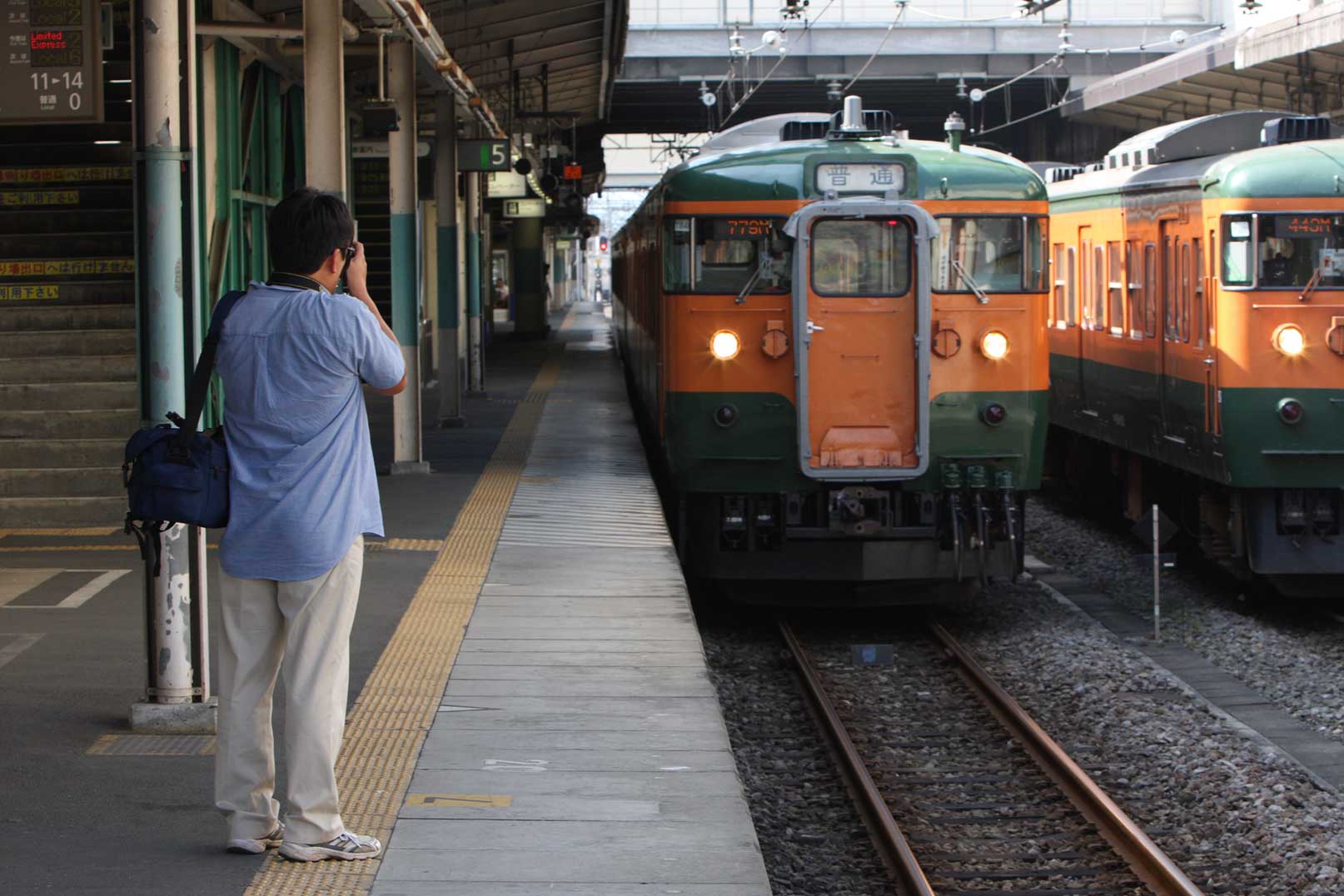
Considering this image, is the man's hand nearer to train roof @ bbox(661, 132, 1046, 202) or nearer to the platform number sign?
train roof @ bbox(661, 132, 1046, 202)

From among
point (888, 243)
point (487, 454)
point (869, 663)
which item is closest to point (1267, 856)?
point (869, 663)

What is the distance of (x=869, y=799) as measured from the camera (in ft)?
24.7

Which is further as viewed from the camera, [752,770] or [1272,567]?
[1272,567]

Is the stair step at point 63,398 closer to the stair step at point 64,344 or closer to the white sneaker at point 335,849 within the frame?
the stair step at point 64,344

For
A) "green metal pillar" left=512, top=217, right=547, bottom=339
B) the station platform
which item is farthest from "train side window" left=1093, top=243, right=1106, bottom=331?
"green metal pillar" left=512, top=217, right=547, bottom=339

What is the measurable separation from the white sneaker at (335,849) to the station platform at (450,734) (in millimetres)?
32

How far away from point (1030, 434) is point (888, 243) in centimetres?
142

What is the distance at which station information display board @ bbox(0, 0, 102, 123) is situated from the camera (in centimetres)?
909

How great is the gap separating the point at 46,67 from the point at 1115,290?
8.52 meters

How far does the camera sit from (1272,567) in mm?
11766

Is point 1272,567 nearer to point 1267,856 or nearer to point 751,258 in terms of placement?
point 751,258

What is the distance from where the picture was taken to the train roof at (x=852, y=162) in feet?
36.2

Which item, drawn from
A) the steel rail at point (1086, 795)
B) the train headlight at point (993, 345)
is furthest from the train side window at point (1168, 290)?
the steel rail at point (1086, 795)

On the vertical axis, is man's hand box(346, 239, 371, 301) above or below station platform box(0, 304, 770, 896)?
above
